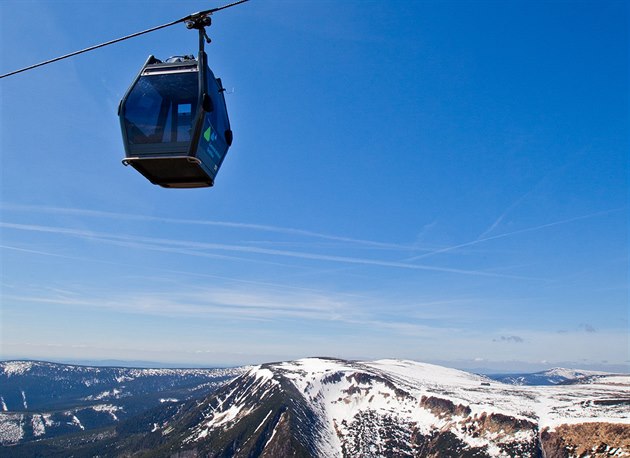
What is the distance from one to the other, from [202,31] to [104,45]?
3.07 m

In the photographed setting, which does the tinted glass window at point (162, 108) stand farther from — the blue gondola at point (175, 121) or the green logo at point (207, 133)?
the green logo at point (207, 133)

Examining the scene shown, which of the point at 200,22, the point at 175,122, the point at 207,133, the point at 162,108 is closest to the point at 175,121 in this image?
the point at 175,122

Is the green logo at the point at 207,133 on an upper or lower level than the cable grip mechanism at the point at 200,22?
lower

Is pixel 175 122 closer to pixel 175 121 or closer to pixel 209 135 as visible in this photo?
pixel 175 121

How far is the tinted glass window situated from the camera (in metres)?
14.0

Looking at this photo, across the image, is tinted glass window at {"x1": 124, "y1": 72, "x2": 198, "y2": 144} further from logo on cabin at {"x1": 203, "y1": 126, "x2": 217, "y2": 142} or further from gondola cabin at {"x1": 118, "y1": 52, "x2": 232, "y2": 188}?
logo on cabin at {"x1": 203, "y1": 126, "x2": 217, "y2": 142}

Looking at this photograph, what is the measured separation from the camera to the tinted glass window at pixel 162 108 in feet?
45.9

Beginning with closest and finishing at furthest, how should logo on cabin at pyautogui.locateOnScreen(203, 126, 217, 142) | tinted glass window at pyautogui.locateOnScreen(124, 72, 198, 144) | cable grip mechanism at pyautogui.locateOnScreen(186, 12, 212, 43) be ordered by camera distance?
1. cable grip mechanism at pyautogui.locateOnScreen(186, 12, 212, 43)
2. tinted glass window at pyautogui.locateOnScreen(124, 72, 198, 144)
3. logo on cabin at pyautogui.locateOnScreen(203, 126, 217, 142)

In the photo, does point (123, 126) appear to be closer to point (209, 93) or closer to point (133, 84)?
point (133, 84)

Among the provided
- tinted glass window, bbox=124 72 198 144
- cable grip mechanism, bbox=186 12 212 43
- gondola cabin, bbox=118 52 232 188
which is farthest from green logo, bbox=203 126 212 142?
cable grip mechanism, bbox=186 12 212 43

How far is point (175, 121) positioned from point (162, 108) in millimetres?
776

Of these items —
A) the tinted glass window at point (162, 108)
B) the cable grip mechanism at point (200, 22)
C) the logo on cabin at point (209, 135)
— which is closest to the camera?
the cable grip mechanism at point (200, 22)

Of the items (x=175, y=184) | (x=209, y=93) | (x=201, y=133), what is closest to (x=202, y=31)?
(x=209, y=93)

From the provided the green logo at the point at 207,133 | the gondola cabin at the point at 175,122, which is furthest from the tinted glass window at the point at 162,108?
the green logo at the point at 207,133
